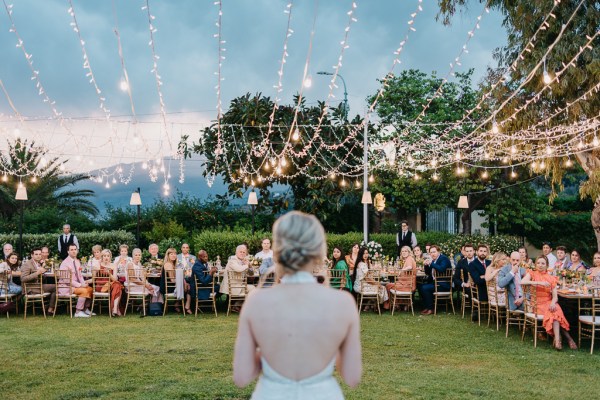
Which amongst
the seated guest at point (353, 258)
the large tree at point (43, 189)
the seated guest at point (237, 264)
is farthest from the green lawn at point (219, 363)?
the large tree at point (43, 189)

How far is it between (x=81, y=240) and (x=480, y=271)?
10.4 meters

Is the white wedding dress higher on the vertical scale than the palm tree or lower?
lower

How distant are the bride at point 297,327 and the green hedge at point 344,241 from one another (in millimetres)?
13301

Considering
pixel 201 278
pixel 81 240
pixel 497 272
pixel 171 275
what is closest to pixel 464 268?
pixel 497 272

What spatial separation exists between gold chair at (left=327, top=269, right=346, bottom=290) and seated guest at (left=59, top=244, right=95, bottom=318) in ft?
13.5

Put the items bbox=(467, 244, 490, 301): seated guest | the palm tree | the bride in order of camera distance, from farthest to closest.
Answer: the palm tree < bbox=(467, 244, 490, 301): seated guest < the bride

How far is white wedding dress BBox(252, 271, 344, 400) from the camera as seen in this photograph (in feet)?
6.56

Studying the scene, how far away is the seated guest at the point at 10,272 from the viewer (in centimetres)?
1027

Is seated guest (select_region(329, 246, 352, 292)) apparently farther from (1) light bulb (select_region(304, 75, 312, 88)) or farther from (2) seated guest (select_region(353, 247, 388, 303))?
(1) light bulb (select_region(304, 75, 312, 88))

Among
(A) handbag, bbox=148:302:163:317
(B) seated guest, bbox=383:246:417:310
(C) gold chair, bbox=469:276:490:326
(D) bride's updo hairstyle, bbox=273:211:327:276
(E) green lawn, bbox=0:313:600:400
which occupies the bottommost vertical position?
(E) green lawn, bbox=0:313:600:400

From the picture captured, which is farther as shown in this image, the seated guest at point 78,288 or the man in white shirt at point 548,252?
the man in white shirt at point 548,252

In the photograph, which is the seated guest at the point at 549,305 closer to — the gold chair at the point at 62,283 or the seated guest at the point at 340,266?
the seated guest at the point at 340,266

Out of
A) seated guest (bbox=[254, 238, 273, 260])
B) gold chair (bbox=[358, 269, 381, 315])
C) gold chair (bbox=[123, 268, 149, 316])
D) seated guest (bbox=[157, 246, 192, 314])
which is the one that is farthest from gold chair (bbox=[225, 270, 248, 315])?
gold chair (bbox=[358, 269, 381, 315])

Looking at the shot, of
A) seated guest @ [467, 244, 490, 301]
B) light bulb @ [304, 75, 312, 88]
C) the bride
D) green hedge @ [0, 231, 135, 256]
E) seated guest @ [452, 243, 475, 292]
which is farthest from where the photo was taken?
green hedge @ [0, 231, 135, 256]
